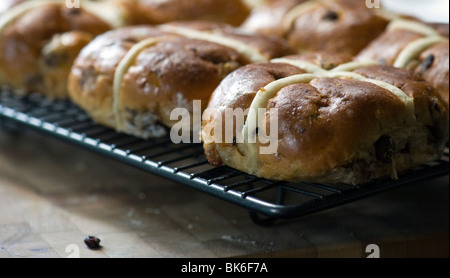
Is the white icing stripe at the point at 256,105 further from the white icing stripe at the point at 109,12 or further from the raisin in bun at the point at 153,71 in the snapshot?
the white icing stripe at the point at 109,12

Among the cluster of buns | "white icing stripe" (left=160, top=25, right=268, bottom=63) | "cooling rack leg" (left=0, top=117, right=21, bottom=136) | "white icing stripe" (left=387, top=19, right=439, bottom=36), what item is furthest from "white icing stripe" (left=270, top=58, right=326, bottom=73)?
"cooling rack leg" (left=0, top=117, right=21, bottom=136)

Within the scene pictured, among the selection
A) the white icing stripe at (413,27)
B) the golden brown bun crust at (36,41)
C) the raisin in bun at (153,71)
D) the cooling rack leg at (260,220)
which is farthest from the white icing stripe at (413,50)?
the golden brown bun crust at (36,41)

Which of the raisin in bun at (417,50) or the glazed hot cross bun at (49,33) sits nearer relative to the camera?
the raisin in bun at (417,50)

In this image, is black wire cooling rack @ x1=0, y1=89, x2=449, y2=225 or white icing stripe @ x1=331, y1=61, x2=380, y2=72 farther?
white icing stripe @ x1=331, y1=61, x2=380, y2=72

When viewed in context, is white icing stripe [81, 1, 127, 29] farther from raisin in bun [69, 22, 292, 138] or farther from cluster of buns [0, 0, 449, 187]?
raisin in bun [69, 22, 292, 138]

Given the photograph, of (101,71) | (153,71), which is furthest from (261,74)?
(101,71)
